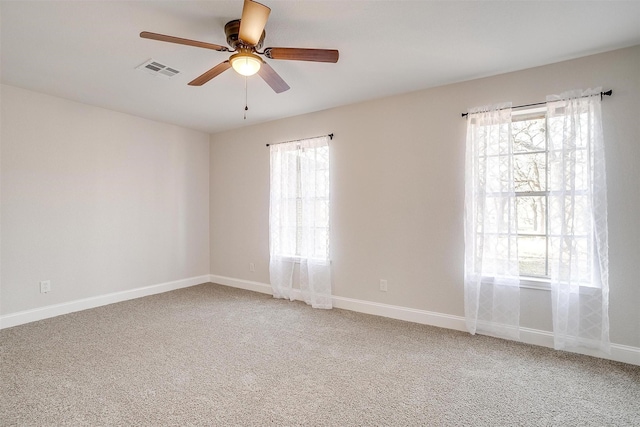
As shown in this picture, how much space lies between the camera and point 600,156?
8.44 ft

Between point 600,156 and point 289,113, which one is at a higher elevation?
point 289,113

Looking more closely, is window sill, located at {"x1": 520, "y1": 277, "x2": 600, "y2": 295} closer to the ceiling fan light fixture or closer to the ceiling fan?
the ceiling fan

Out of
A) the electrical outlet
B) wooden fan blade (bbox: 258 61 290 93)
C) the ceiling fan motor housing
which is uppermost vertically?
the ceiling fan motor housing

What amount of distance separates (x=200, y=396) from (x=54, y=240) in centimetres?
284

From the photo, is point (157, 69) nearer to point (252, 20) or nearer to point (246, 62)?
point (246, 62)

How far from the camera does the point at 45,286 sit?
354 cm

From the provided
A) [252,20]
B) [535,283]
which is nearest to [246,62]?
[252,20]

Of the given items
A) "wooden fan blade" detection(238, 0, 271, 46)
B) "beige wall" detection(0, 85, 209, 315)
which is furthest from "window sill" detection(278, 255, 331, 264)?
"wooden fan blade" detection(238, 0, 271, 46)

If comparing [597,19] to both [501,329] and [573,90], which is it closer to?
[573,90]

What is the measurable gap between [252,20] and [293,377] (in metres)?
2.31

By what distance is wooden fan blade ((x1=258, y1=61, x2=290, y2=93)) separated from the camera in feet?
7.45

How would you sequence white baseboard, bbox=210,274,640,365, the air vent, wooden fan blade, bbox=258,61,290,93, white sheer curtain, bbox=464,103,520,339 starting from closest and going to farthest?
1. wooden fan blade, bbox=258,61,290,93
2. white baseboard, bbox=210,274,640,365
3. the air vent
4. white sheer curtain, bbox=464,103,520,339

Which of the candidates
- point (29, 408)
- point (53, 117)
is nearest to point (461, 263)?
point (29, 408)

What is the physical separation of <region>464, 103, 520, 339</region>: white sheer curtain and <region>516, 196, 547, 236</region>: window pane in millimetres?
222
